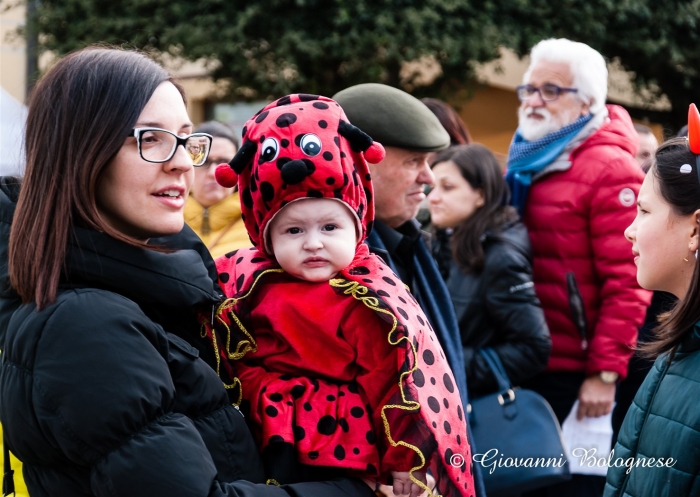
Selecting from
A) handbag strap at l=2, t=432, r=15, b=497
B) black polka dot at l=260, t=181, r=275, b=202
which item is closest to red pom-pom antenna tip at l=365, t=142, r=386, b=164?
black polka dot at l=260, t=181, r=275, b=202

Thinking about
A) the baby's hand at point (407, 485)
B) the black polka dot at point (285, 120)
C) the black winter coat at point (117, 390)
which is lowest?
the baby's hand at point (407, 485)

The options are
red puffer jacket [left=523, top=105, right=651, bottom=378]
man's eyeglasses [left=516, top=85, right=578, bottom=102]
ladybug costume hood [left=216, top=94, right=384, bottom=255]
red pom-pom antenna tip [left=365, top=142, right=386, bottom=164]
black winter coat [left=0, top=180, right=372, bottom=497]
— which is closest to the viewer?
black winter coat [left=0, top=180, right=372, bottom=497]

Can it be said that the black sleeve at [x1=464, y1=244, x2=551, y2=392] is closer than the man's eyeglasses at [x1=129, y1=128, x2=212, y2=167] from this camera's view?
No

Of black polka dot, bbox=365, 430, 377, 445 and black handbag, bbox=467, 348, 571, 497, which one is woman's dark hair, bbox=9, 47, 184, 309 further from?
black handbag, bbox=467, 348, 571, 497

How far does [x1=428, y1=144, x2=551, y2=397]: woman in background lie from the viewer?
12.8ft

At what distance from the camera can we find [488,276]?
397 cm

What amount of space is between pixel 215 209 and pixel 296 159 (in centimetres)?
232

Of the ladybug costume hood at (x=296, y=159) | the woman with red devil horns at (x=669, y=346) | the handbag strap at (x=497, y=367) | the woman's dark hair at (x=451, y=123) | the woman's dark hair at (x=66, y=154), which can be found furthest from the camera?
the woman's dark hair at (x=451, y=123)

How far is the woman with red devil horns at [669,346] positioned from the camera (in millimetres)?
2105

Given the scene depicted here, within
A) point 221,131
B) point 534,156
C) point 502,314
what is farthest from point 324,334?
point 221,131

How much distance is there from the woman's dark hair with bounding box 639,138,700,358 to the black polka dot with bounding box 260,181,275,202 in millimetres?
1106

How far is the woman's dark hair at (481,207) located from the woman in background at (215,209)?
3.54ft

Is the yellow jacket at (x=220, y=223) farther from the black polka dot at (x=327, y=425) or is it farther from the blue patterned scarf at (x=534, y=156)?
the black polka dot at (x=327, y=425)

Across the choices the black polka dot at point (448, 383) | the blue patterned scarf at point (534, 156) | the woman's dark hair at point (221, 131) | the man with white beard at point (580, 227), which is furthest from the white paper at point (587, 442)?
the woman's dark hair at point (221, 131)
